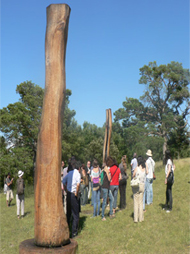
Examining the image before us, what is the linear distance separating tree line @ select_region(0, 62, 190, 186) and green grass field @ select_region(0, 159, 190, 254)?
18.6 m

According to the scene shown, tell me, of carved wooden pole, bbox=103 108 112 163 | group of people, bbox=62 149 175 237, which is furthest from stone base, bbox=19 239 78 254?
carved wooden pole, bbox=103 108 112 163

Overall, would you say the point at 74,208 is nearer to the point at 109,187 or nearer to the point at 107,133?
the point at 109,187

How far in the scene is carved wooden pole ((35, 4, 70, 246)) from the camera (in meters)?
6.02

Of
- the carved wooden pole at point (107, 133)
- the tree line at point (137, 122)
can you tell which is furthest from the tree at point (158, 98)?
the carved wooden pole at point (107, 133)

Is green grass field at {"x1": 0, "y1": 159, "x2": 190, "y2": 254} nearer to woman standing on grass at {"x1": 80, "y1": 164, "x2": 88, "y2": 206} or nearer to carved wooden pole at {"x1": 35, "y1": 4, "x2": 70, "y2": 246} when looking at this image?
carved wooden pole at {"x1": 35, "y1": 4, "x2": 70, "y2": 246}

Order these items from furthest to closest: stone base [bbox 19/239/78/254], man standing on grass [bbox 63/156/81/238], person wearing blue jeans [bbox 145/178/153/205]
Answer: person wearing blue jeans [bbox 145/178/153/205] < man standing on grass [bbox 63/156/81/238] < stone base [bbox 19/239/78/254]

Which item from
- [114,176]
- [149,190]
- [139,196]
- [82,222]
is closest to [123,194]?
[149,190]

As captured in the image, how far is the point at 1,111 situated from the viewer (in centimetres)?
3038

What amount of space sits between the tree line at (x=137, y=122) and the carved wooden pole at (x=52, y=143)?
2194 cm

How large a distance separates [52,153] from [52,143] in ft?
0.71

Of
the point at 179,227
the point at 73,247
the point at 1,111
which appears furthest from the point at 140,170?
the point at 1,111

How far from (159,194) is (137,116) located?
23168 millimetres

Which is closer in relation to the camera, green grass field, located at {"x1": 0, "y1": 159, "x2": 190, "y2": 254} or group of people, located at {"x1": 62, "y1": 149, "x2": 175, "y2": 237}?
green grass field, located at {"x1": 0, "y1": 159, "x2": 190, "y2": 254}

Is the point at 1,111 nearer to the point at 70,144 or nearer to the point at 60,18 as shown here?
the point at 70,144
